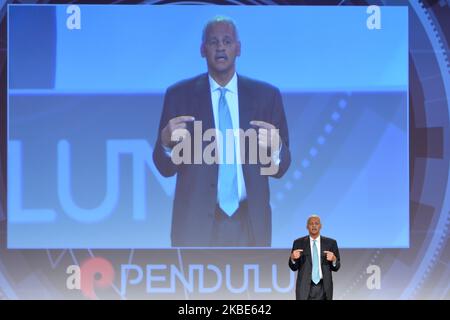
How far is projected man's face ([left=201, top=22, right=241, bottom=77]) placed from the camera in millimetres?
6750

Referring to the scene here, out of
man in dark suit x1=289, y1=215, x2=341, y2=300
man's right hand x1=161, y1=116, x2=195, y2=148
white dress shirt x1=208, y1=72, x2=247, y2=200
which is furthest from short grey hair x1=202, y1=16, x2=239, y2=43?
man in dark suit x1=289, y1=215, x2=341, y2=300

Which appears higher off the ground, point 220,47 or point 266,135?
point 220,47

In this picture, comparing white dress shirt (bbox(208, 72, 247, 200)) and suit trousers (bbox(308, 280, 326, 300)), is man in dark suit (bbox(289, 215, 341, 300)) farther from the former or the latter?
white dress shirt (bbox(208, 72, 247, 200))

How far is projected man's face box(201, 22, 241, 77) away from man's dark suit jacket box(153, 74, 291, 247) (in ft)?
0.40

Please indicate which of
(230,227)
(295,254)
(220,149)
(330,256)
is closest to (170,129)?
(220,149)

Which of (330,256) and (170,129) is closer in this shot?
(330,256)

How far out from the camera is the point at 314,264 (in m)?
5.25

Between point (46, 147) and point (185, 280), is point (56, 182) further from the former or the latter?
point (185, 280)

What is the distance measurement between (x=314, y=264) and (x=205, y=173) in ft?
5.61

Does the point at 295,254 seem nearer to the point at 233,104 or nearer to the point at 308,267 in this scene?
the point at 308,267

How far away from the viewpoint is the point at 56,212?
22.1 ft

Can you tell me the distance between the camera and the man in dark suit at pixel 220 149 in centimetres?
675

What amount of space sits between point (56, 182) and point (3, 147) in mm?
466
